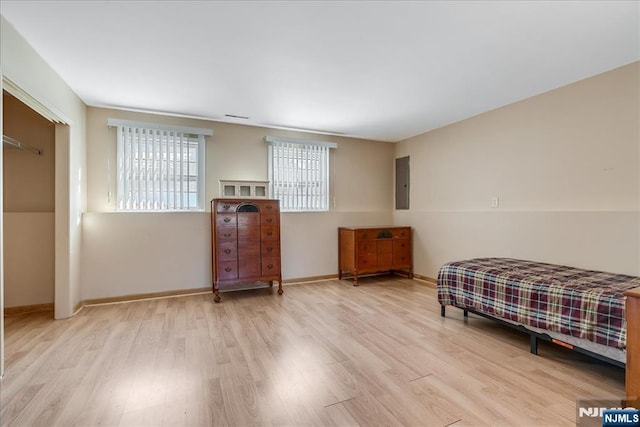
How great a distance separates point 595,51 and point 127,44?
3611 millimetres

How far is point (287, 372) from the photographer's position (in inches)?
77.5

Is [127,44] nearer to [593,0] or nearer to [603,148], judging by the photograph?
[593,0]

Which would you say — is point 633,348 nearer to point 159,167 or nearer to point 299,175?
point 299,175

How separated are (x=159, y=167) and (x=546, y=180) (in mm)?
4507

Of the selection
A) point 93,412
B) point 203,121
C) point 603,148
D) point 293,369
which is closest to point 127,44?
point 203,121

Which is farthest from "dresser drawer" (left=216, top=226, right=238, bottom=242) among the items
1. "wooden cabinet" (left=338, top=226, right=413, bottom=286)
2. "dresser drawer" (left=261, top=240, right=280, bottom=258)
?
"wooden cabinet" (left=338, top=226, right=413, bottom=286)

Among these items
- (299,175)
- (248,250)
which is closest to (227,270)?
(248,250)

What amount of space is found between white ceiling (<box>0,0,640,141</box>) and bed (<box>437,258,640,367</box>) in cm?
179

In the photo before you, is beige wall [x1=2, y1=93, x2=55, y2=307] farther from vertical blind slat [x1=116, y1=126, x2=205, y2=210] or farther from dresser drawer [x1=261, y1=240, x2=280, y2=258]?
dresser drawer [x1=261, y1=240, x2=280, y2=258]

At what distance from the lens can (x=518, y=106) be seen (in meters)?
3.37

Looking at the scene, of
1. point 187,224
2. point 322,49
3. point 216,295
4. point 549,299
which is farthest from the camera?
point 187,224

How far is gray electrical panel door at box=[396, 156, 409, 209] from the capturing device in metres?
5.06
